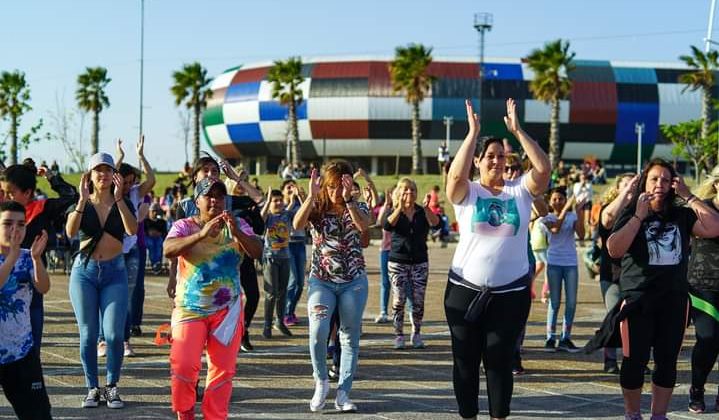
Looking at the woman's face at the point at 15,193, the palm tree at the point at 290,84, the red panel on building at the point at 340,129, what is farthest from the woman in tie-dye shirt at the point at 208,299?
the red panel on building at the point at 340,129

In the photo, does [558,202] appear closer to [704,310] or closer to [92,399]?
[704,310]

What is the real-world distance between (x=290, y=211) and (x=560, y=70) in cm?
5548

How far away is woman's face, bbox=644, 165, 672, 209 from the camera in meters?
7.11

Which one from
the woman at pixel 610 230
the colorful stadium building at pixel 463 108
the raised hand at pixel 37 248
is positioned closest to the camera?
the raised hand at pixel 37 248

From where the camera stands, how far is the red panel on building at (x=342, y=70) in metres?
77.4

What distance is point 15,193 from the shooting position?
6922mm

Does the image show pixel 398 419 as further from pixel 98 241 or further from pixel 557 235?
pixel 557 235

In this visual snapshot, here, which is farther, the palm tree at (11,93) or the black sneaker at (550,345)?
the palm tree at (11,93)

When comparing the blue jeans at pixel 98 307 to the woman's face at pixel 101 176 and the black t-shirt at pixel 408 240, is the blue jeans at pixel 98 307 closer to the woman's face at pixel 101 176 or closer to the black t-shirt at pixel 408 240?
the woman's face at pixel 101 176

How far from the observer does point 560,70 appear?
215 feet

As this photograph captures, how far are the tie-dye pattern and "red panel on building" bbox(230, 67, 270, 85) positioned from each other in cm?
7483

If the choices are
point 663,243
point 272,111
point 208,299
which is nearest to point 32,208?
point 208,299

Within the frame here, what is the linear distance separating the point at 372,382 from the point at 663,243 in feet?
10.3

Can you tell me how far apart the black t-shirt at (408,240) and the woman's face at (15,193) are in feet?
16.4
